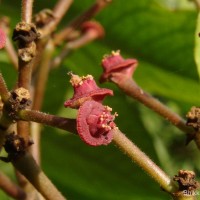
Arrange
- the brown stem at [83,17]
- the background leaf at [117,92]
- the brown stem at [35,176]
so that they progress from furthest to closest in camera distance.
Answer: the background leaf at [117,92]
the brown stem at [83,17]
the brown stem at [35,176]

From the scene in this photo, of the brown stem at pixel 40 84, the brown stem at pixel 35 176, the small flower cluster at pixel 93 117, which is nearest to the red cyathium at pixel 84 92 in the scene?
the small flower cluster at pixel 93 117

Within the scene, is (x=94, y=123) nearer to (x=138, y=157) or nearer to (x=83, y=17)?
(x=138, y=157)

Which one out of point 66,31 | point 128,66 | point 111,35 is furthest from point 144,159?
point 111,35

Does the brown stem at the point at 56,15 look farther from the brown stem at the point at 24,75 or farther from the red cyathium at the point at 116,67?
the brown stem at the point at 24,75

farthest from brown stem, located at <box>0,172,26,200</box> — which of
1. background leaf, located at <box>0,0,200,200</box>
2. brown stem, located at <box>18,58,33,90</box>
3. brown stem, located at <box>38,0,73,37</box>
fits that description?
background leaf, located at <box>0,0,200,200</box>

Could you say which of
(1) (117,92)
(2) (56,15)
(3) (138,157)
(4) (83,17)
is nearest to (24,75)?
(3) (138,157)

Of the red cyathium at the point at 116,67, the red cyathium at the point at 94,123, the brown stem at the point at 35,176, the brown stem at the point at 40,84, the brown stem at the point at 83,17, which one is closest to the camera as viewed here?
the red cyathium at the point at 94,123
